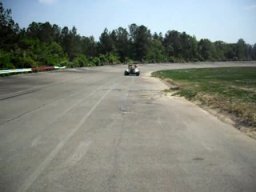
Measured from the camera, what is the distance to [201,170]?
6.75 m

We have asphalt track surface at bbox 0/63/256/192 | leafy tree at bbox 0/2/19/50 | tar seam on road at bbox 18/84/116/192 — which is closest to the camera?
tar seam on road at bbox 18/84/116/192

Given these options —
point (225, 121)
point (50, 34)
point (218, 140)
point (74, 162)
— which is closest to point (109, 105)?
point (225, 121)

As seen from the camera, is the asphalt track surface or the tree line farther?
the tree line

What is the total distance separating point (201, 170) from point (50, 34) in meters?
141

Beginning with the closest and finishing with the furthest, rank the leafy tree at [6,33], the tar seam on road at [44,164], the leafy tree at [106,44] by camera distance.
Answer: the tar seam on road at [44,164]
the leafy tree at [6,33]
the leafy tree at [106,44]

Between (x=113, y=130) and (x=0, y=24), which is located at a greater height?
(x=0, y=24)

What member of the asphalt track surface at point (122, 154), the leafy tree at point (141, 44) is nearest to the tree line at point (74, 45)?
the leafy tree at point (141, 44)

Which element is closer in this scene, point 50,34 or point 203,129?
point 203,129

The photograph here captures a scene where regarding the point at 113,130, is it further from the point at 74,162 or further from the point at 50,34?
the point at 50,34

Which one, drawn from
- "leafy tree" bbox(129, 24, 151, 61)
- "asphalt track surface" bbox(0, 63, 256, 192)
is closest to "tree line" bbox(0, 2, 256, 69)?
"leafy tree" bbox(129, 24, 151, 61)

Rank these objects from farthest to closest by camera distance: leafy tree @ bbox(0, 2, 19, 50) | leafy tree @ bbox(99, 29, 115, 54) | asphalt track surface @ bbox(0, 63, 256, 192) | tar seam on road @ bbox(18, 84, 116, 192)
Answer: leafy tree @ bbox(99, 29, 115, 54), leafy tree @ bbox(0, 2, 19, 50), asphalt track surface @ bbox(0, 63, 256, 192), tar seam on road @ bbox(18, 84, 116, 192)

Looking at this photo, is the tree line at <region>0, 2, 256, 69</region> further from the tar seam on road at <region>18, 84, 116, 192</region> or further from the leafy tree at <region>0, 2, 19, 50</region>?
the tar seam on road at <region>18, 84, 116, 192</region>

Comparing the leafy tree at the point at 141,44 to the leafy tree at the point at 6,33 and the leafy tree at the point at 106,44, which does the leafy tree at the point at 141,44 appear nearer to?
the leafy tree at the point at 106,44

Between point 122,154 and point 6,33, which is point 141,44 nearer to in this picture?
point 6,33
